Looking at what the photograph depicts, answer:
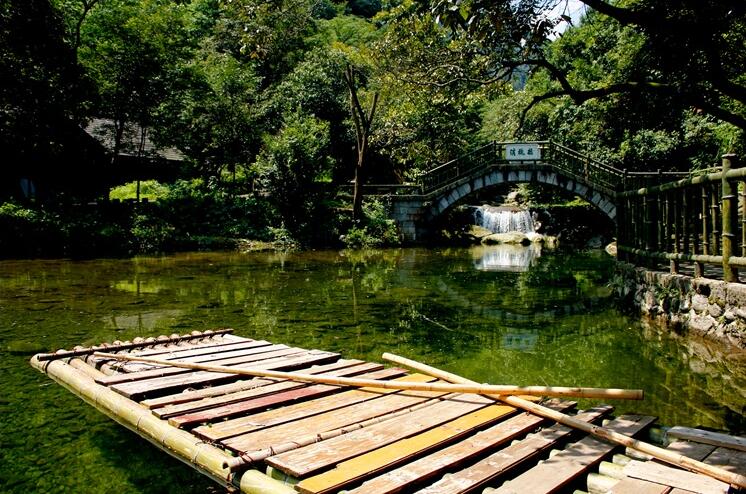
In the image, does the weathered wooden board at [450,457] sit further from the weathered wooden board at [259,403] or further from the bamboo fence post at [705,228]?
the bamboo fence post at [705,228]

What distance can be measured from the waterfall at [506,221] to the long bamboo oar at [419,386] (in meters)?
27.9

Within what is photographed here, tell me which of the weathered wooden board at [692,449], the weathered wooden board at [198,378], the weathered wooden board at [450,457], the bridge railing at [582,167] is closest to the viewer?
the weathered wooden board at [450,457]

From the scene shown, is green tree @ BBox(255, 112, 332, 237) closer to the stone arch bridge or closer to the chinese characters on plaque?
the stone arch bridge

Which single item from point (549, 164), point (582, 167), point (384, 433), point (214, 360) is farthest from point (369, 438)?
point (582, 167)

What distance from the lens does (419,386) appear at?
14.3 feet

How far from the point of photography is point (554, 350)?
7871 millimetres

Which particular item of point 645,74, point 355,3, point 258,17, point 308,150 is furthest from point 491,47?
point 355,3

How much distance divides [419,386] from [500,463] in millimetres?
1307

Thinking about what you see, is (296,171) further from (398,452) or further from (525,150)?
(398,452)

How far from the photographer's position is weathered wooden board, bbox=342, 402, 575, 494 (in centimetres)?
285

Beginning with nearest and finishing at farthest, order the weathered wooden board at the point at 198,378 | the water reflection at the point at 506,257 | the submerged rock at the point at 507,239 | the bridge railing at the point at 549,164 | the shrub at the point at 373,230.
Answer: the weathered wooden board at the point at 198,378 < the water reflection at the point at 506,257 < the bridge railing at the point at 549,164 < the shrub at the point at 373,230 < the submerged rock at the point at 507,239

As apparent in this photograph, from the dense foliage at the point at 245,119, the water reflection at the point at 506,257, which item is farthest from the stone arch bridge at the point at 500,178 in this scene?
the water reflection at the point at 506,257

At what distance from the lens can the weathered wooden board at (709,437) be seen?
3.37m

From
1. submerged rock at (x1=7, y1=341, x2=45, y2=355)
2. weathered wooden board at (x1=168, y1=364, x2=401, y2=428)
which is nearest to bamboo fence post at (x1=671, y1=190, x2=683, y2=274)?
weathered wooden board at (x1=168, y1=364, x2=401, y2=428)
